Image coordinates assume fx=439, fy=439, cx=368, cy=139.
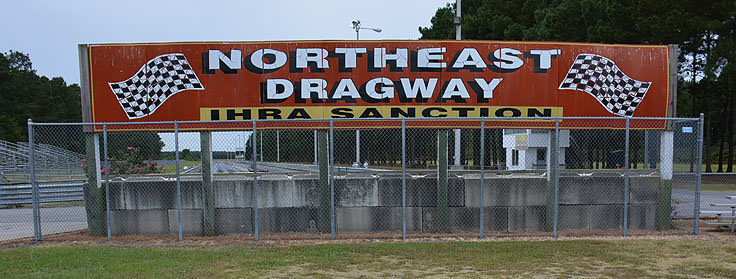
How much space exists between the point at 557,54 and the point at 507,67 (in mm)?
1085

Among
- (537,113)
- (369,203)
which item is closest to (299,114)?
(369,203)

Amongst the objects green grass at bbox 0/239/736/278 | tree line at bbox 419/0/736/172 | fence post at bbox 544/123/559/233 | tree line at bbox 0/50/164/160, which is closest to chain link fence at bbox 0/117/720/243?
fence post at bbox 544/123/559/233

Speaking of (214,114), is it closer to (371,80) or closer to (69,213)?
(371,80)

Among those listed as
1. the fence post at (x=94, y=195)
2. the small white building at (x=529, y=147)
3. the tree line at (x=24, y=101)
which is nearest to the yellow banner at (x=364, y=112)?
the fence post at (x=94, y=195)

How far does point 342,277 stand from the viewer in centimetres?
591

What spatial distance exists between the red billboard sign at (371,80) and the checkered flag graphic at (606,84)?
2 cm

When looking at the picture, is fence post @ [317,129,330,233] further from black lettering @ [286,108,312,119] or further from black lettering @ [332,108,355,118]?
black lettering @ [286,108,312,119]

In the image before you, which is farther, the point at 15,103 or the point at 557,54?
the point at 15,103

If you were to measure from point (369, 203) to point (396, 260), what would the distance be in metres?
2.19

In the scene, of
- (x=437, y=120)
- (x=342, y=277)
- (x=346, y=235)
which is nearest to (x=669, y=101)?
(x=437, y=120)

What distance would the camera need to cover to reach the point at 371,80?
909 centimetres

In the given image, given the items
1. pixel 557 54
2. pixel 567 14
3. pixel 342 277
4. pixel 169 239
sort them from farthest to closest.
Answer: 1. pixel 567 14
2. pixel 557 54
3. pixel 169 239
4. pixel 342 277

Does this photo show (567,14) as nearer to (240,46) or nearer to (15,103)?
(240,46)

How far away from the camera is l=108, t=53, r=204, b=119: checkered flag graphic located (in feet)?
29.5
